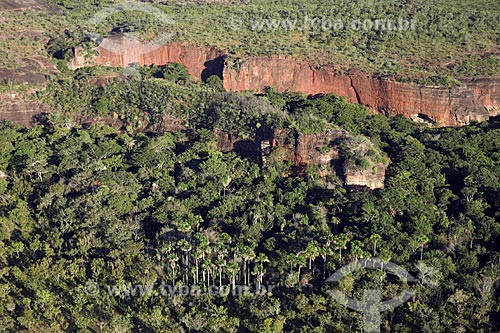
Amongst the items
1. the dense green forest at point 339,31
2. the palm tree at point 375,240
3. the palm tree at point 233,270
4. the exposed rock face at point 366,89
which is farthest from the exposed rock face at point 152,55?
the palm tree at point 375,240

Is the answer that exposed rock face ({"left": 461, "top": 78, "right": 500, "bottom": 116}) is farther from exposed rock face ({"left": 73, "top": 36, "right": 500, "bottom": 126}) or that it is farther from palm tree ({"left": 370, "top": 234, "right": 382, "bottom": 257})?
palm tree ({"left": 370, "top": 234, "right": 382, "bottom": 257})

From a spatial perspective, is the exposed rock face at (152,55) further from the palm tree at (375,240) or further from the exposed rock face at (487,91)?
the palm tree at (375,240)

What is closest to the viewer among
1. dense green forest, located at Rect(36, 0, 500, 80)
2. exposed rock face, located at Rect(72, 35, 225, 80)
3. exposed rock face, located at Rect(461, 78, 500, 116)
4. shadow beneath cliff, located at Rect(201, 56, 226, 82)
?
exposed rock face, located at Rect(461, 78, 500, 116)

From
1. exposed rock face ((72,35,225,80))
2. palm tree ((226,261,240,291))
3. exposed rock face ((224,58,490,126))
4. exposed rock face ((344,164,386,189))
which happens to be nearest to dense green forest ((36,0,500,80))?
exposed rock face ((72,35,225,80))

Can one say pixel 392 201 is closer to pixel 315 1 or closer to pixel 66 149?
pixel 66 149

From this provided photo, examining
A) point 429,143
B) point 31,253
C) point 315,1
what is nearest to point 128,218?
point 31,253

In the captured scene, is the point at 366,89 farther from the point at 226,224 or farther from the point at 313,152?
the point at 226,224

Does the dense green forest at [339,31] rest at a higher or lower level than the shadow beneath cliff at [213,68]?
higher

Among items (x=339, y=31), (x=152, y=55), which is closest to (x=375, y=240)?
(x=339, y=31)
